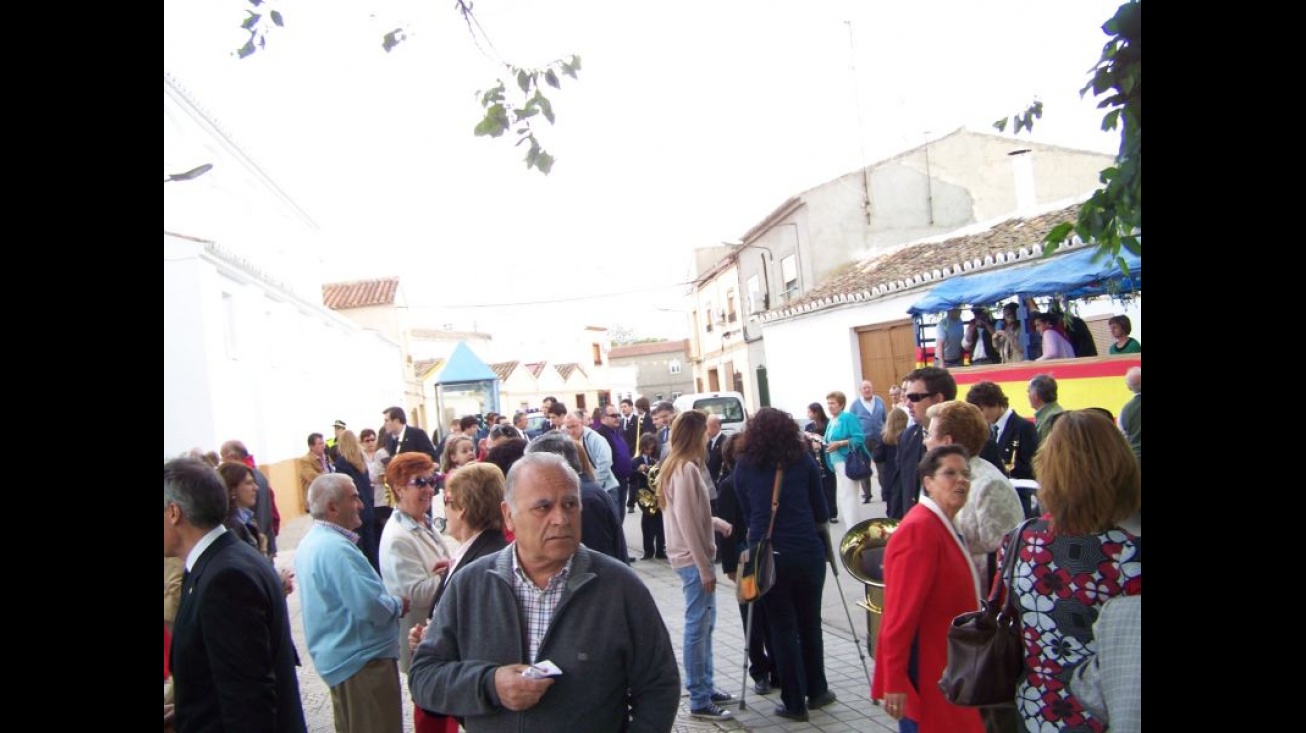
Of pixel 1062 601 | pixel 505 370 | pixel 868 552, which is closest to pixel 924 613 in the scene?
pixel 1062 601

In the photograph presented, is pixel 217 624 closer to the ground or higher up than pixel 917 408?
closer to the ground

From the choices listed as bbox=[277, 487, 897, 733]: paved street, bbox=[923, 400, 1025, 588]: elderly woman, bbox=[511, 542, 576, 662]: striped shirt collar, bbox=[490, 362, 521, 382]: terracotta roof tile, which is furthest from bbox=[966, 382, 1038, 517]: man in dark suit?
bbox=[490, 362, 521, 382]: terracotta roof tile

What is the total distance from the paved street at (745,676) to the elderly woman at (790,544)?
0.16m

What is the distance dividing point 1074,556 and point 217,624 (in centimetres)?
264

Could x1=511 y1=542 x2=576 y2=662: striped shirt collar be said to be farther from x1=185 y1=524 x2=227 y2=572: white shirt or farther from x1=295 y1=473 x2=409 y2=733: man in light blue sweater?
x1=295 y1=473 x2=409 y2=733: man in light blue sweater

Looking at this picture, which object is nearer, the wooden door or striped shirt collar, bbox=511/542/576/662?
striped shirt collar, bbox=511/542/576/662

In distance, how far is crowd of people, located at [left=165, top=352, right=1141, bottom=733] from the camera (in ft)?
9.13

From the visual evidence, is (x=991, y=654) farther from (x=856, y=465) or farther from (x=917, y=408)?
(x=856, y=465)

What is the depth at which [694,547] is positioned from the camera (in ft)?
19.8

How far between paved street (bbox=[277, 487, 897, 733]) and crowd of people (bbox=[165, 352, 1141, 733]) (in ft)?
0.52

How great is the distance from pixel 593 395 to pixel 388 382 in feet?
124

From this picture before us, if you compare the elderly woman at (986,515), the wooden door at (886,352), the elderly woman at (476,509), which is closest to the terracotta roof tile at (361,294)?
the wooden door at (886,352)
